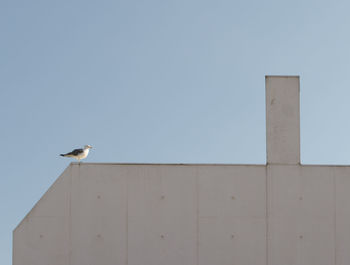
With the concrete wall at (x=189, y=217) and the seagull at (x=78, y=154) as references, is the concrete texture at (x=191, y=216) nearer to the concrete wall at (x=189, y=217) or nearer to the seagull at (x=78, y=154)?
the concrete wall at (x=189, y=217)

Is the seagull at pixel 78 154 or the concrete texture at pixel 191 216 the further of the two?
the seagull at pixel 78 154

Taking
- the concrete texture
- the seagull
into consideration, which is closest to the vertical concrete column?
the concrete texture

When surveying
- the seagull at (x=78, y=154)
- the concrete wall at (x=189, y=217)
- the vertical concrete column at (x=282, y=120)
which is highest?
the vertical concrete column at (x=282, y=120)

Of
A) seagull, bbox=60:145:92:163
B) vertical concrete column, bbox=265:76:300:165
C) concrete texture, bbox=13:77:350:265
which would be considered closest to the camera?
concrete texture, bbox=13:77:350:265

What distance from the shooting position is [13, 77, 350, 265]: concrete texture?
15625 mm

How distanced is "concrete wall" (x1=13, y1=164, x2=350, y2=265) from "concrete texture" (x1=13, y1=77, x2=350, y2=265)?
2 cm

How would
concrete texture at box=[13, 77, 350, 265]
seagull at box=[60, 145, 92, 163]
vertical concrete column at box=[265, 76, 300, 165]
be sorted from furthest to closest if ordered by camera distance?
1. vertical concrete column at box=[265, 76, 300, 165]
2. seagull at box=[60, 145, 92, 163]
3. concrete texture at box=[13, 77, 350, 265]

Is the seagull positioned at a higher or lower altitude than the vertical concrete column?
lower

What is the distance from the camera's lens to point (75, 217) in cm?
1570

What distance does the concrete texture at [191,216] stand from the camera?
15625mm

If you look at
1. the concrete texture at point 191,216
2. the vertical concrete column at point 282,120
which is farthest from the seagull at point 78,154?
the vertical concrete column at point 282,120

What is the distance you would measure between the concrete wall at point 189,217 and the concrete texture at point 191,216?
0.9 inches

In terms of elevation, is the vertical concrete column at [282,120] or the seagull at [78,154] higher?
the vertical concrete column at [282,120]

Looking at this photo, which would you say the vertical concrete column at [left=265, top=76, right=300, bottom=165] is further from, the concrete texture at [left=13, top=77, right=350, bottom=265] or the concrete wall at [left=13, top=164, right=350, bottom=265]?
the concrete wall at [left=13, top=164, right=350, bottom=265]
